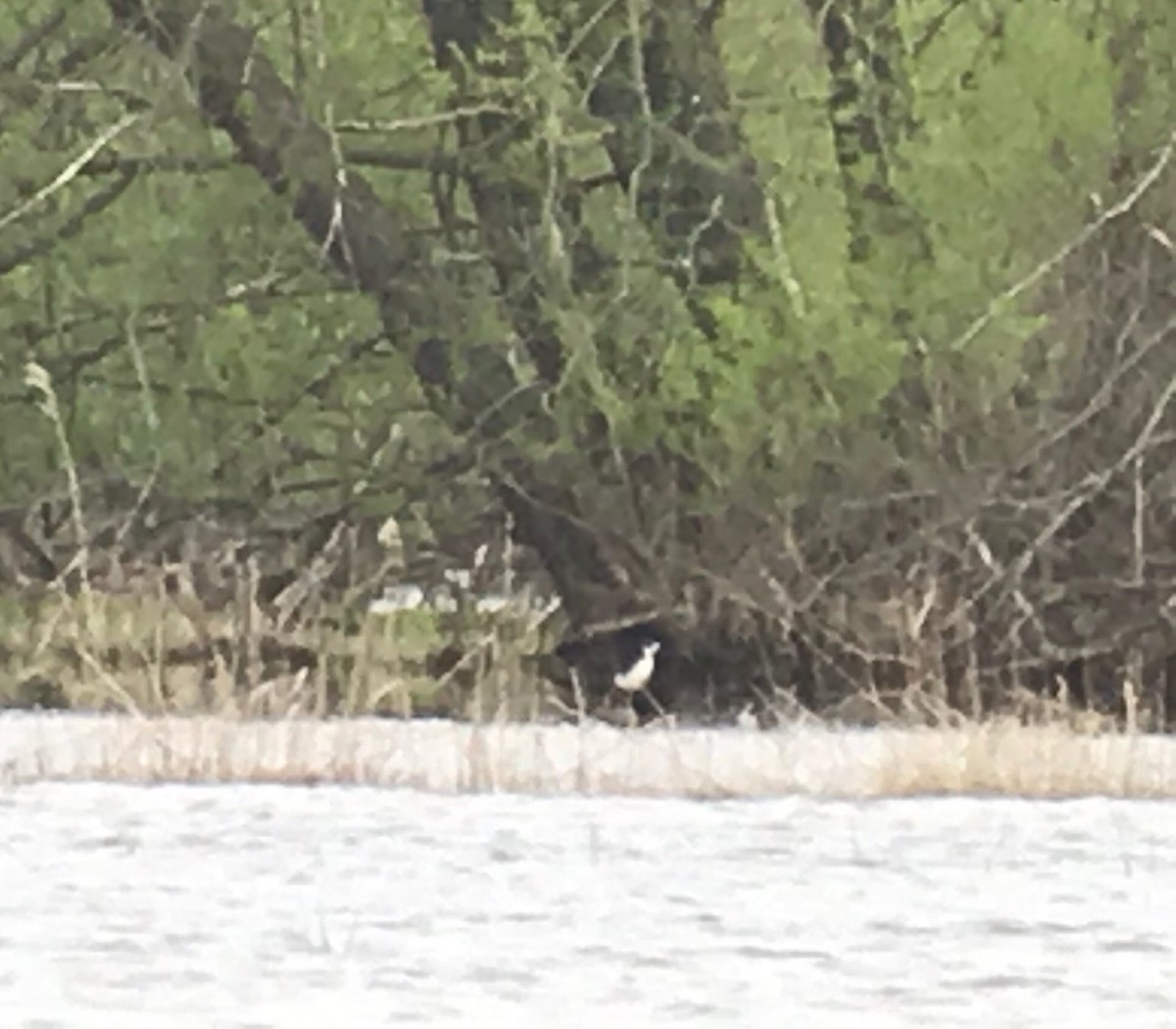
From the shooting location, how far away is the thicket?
27.7 ft

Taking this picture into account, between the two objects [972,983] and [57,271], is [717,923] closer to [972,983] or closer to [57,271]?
[972,983]

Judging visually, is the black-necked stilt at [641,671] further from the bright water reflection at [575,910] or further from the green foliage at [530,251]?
the bright water reflection at [575,910]

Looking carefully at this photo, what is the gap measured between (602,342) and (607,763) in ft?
7.74

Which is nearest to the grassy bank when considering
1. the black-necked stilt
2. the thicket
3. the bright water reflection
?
the bright water reflection

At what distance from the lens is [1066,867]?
16.1 ft

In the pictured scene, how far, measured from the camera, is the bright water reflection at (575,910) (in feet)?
12.3

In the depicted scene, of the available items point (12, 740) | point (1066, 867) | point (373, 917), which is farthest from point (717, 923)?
point (12, 740)

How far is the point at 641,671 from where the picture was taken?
8.78 m

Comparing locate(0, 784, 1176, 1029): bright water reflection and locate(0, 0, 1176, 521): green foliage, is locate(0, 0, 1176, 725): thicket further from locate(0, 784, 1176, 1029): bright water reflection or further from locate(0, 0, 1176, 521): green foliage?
locate(0, 784, 1176, 1029): bright water reflection

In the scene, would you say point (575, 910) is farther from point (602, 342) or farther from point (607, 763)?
point (602, 342)

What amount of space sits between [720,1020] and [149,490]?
5.80 m

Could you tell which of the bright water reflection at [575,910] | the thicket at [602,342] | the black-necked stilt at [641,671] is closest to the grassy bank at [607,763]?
the bright water reflection at [575,910]

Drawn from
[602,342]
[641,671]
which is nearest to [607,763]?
[641,671]

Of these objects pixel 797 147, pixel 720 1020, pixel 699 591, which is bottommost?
pixel 720 1020
